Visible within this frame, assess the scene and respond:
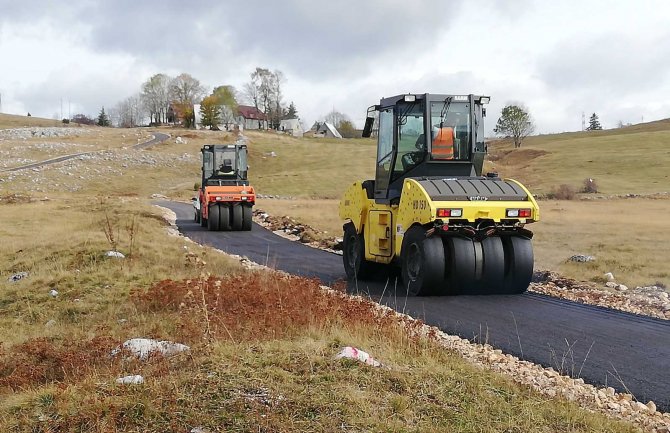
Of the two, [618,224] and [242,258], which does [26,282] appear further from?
[618,224]

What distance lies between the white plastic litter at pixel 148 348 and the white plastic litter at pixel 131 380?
2.62 ft

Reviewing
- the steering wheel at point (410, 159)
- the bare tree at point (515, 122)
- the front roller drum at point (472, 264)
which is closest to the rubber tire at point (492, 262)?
the front roller drum at point (472, 264)

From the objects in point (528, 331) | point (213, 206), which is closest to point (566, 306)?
point (528, 331)

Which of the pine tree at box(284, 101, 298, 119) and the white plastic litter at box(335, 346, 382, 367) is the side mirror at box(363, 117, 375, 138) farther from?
the pine tree at box(284, 101, 298, 119)

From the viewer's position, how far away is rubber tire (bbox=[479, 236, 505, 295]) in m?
11.4

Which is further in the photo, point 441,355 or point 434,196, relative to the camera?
point 434,196

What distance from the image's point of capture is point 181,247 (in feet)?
56.9

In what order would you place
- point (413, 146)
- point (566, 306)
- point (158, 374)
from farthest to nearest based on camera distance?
point (413, 146) → point (566, 306) → point (158, 374)

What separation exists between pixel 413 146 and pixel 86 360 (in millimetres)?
7602

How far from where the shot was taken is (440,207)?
10875 mm

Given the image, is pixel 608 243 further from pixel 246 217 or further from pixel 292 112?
pixel 292 112

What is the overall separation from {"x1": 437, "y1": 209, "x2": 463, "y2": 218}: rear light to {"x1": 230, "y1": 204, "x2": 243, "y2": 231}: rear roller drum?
54.7 ft

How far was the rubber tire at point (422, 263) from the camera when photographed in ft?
36.5

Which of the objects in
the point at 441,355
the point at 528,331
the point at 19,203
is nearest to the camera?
the point at 441,355
